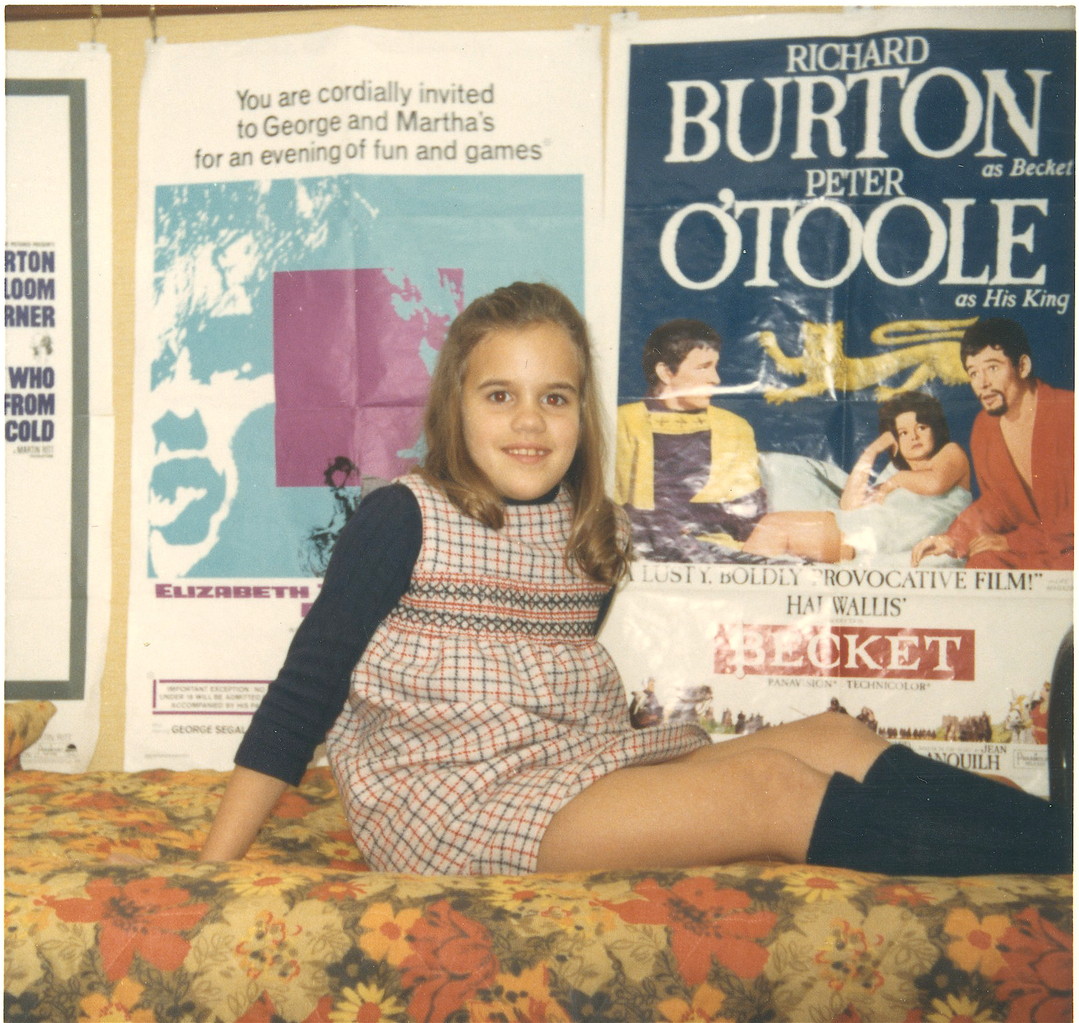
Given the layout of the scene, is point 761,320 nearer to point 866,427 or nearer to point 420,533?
point 866,427

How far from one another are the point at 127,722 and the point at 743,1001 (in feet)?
3.53

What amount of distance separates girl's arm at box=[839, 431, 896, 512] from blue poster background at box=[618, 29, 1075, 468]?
16 millimetres

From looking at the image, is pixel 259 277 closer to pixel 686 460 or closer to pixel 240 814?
pixel 686 460

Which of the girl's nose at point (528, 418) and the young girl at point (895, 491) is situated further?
the young girl at point (895, 491)

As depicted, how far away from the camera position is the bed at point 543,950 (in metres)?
0.71

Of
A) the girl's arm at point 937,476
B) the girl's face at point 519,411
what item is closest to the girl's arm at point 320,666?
the girl's face at point 519,411

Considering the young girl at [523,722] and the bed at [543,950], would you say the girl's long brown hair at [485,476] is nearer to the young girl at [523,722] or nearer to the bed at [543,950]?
the young girl at [523,722]

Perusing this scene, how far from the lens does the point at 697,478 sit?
1354 mm

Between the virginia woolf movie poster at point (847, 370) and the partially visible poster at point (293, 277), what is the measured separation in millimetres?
159

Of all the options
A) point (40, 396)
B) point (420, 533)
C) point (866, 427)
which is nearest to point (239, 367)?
point (40, 396)

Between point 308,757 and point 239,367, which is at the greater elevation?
point 239,367

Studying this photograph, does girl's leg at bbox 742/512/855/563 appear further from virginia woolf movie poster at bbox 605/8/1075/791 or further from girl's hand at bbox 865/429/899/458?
girl's hand at bbox 865/429/899/458

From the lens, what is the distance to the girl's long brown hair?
3.64 ft

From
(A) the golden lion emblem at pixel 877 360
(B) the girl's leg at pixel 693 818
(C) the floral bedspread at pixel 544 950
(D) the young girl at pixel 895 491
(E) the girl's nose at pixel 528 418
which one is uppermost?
(A) the golden lion emblem at pixel 877 360
